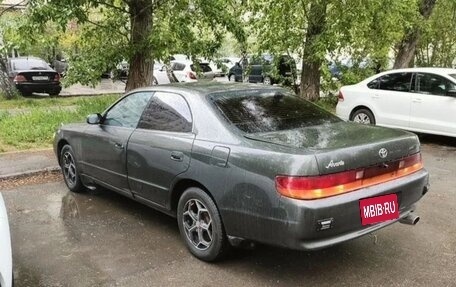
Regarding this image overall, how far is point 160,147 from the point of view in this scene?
4.39m

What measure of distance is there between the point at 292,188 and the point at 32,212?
135 inches

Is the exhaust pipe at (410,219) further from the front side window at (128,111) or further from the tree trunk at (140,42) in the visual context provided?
the tree trunk at (140,42)

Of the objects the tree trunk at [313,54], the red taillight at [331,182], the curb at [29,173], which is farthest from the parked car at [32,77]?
the red taillight at [331,182]

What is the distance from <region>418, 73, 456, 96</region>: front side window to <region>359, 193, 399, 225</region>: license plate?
5668mm

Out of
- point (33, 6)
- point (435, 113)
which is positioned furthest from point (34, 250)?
point (435, 113)

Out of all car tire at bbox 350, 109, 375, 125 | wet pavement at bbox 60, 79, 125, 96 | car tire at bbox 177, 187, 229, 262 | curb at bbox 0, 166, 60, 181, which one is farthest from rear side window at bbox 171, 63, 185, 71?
car tire at bbox 177, 187, 229, 262

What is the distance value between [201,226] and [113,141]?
1509mm

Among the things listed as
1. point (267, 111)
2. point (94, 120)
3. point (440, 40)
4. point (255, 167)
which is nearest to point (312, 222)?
point (255, 167)

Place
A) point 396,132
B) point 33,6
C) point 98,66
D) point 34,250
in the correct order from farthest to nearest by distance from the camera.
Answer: point 98,66, point 33,6, point 34,250, point 396,132

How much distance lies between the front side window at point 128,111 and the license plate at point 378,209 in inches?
94.7

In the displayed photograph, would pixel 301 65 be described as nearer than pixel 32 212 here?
No

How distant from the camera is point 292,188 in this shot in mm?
3352

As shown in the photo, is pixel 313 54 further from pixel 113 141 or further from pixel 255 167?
pixel 255 167

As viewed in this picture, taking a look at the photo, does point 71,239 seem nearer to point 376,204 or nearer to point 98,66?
point 376,204
